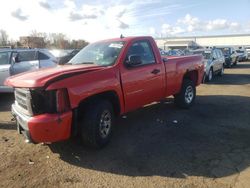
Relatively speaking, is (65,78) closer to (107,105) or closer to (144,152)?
(107,105)

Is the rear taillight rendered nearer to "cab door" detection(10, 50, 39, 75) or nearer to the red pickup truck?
the red pickup truck

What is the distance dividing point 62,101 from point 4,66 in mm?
6565

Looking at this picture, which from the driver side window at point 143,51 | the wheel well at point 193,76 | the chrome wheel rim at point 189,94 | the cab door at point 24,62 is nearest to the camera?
the driver side window at point 143,51

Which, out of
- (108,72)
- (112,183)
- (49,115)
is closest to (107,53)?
(108,72)

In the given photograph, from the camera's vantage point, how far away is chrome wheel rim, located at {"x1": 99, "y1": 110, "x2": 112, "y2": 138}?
5242 millimetres

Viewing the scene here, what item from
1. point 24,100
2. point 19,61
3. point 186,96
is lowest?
point 186,96

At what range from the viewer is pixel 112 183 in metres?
4.20

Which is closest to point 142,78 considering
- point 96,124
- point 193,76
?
point 96,124

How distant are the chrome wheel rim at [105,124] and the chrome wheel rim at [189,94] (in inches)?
138

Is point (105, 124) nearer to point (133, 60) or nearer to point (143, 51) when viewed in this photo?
point (133, 60)

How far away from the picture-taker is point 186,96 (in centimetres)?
835

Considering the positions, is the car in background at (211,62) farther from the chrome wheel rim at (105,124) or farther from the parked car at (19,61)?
the chrome wheel rim at (105,124)

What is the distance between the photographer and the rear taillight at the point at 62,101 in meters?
4.54

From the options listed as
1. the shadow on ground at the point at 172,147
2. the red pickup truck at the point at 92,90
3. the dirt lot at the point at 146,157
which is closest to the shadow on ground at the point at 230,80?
the shadow on ground at the point at 172,147
